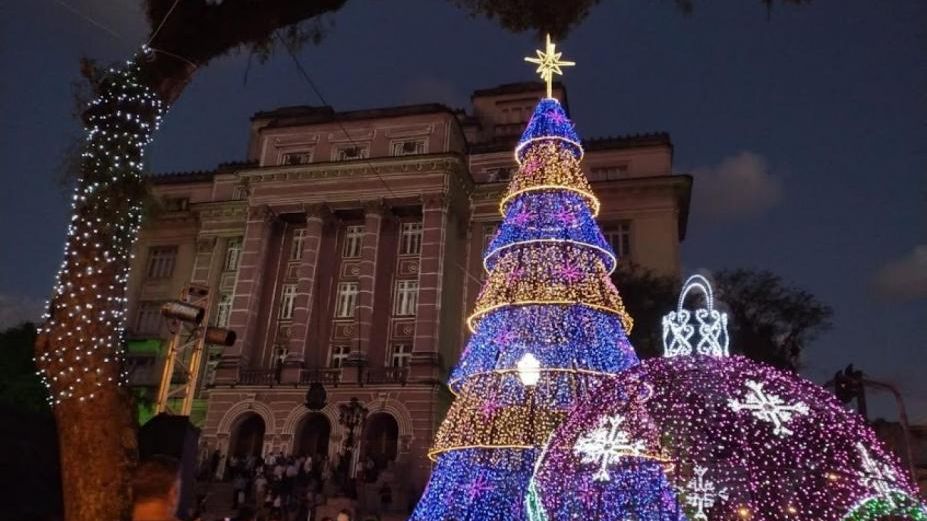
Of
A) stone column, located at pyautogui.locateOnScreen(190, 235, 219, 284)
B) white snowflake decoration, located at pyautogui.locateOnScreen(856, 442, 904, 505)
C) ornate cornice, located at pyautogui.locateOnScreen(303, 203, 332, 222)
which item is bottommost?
white snowflake decoration, located at pyautogui.locateOnScreen(856, 442, 904, 505)

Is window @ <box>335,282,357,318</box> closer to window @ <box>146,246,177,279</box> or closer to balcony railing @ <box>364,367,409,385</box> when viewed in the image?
balcony railing @ <box>364,367,409,385</box>

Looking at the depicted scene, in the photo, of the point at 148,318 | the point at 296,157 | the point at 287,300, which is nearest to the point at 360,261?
the point at 287,300

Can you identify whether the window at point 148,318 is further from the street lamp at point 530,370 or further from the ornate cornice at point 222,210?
the street lamp at point 530,370

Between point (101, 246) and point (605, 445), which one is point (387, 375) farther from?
point (101, 246)

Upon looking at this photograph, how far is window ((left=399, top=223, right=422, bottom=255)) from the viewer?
30156mm

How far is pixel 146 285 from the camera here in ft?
113

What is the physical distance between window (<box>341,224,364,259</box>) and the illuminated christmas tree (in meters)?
17.2

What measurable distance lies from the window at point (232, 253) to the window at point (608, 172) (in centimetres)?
1759

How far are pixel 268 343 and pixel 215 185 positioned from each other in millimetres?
10304

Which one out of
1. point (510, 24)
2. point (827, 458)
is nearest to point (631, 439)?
point (827, 458)

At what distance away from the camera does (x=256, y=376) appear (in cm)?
2808

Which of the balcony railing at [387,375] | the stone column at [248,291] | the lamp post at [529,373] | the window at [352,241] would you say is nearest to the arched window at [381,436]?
the balcony railing at [387,375]

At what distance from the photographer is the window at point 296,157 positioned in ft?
106

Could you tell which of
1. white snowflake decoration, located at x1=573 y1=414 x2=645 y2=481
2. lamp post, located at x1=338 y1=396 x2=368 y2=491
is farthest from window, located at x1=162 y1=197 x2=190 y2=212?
white snowflake decoration, located at x1=573 y1=414 x2=645 y2=481
